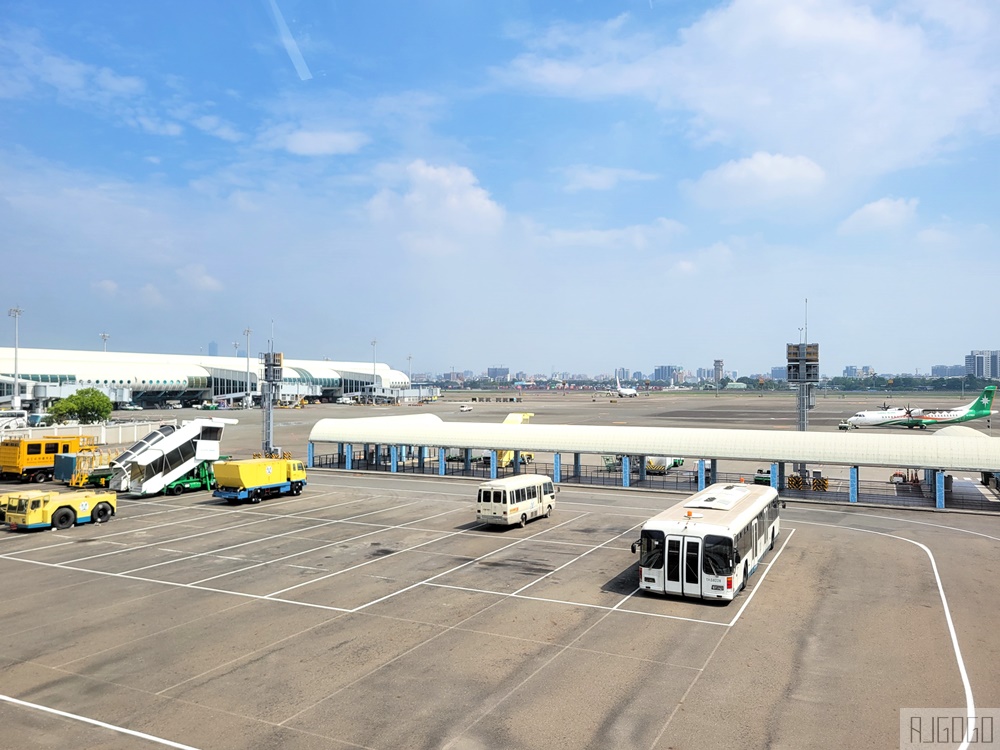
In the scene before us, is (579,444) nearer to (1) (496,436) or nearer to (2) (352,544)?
(1) (496,436)

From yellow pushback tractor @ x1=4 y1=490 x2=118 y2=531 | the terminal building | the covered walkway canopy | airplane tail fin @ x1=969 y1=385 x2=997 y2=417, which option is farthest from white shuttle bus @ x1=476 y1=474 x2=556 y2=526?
the terminal building

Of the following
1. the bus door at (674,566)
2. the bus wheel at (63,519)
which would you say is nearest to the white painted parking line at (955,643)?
the bus door at (674,566)

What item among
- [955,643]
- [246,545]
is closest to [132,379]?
[246,545]

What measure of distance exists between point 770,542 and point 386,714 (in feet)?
68.9

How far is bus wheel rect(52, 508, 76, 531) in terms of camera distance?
37.2m

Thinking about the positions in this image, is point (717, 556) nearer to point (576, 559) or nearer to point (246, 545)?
point (576, 559)

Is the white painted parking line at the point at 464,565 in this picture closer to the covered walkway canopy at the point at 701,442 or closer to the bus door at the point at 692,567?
the bus door at the point at 692,567

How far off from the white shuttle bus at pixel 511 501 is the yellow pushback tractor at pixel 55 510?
21645 millimetres

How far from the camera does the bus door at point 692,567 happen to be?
76.5 ft

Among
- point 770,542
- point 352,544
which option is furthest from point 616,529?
point 352,544

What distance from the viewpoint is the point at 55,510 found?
37.2 metres

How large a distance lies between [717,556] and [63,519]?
112 feet

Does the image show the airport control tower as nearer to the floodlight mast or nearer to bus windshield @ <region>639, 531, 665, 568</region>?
bus windshield @ <region>639, 531, 665, 568</region>

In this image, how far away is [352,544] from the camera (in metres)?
33.3
